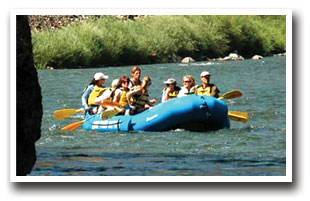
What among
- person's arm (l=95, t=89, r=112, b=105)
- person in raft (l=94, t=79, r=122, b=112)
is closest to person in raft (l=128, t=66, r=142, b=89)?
person in raft (l=94, t=79, r=122, b=112)

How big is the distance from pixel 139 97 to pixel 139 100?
0.04 metres

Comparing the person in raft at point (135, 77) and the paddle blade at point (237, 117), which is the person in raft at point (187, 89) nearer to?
the person in raft at point (135, 77)

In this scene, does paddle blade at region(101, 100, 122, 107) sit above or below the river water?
above

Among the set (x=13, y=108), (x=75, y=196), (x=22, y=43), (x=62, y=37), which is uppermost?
(x=62, y=37)

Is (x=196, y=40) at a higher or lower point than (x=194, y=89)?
higher

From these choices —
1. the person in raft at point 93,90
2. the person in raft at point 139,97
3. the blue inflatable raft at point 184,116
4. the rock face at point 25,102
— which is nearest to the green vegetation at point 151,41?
the person in raft at point 93,90

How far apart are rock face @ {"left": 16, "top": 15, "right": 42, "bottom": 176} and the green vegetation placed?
38.7ft

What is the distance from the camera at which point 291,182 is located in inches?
302

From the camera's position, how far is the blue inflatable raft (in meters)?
11.8

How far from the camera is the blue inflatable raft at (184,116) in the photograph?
1180 centimetres

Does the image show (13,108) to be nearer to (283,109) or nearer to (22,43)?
(22,43)

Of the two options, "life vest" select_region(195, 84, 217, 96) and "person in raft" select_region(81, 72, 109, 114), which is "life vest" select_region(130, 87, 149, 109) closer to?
"person in raft" select_region(81, 72, 109, 114)
